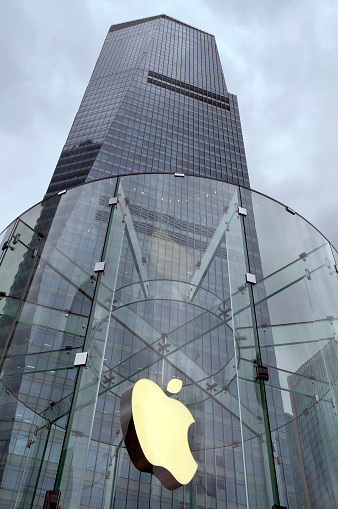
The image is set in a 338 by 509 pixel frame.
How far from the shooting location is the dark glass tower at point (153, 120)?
70.1 metres

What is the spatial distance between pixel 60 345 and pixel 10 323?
497mm

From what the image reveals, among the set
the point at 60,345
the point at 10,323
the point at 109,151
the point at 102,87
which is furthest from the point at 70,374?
the point at 102,87

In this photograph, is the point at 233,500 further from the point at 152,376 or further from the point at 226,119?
the point at 226,119

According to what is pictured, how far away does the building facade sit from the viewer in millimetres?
2959

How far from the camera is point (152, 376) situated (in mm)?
3289

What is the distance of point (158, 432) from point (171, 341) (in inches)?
26.6

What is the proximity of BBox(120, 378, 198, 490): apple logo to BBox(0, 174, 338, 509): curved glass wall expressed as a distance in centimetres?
5

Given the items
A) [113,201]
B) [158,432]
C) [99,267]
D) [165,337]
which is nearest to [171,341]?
[165,337]

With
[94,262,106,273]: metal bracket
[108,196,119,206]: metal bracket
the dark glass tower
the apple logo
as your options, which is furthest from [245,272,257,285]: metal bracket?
the dark glass tower

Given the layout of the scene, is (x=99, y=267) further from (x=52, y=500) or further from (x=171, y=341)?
(x=52, y=500)

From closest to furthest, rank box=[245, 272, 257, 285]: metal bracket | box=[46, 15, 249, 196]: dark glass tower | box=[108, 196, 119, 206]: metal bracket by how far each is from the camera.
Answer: box=[245, 272, 257, 285]: metal bracket, box=[108, 196, 119, 206]: metal bracket, box=[46, 15, 249, 196]: dark glass tower

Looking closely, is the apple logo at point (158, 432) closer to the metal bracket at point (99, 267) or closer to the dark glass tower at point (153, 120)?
the metal bracket at point (99, 267)

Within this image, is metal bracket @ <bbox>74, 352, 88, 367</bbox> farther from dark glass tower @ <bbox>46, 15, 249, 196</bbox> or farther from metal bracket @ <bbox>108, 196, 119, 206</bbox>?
dark glass tower @ <bbox>46, 15, 249, 196</bbox>

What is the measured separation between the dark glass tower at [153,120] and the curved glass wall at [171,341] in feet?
197
